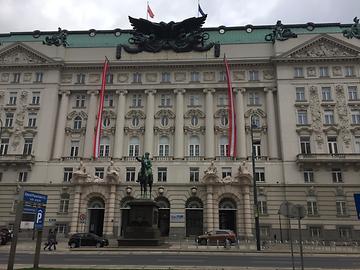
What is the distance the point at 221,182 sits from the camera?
55.1 meters

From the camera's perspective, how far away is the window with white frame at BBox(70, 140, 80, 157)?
61.5m

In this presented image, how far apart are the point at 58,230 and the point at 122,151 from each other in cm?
1633

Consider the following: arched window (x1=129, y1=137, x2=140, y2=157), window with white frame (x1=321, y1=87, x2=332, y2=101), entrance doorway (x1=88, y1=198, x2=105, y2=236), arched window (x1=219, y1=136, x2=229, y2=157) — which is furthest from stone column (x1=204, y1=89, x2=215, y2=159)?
entrance doorway (x1=88, y1=198, x2=105, y2=236)

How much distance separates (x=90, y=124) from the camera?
203 feet

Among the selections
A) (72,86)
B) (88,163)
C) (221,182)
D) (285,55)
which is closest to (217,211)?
(221,182)

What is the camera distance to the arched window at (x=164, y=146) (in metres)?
60.5

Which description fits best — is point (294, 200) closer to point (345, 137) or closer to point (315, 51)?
point (345, 137)

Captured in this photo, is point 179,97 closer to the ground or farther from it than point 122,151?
farther from it

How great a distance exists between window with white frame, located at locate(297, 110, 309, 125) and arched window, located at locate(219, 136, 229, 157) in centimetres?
1257

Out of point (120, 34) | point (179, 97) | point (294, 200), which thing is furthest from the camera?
point (120, 34)

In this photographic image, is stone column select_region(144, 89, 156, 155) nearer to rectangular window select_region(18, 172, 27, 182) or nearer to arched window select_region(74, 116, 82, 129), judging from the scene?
arched window select_region(74, 116, 82, 129)

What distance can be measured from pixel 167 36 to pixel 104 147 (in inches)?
962

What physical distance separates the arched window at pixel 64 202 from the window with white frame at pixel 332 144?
142 feet

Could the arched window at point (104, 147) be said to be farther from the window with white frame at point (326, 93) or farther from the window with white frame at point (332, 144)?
the window with white frame at point (326, 93)
